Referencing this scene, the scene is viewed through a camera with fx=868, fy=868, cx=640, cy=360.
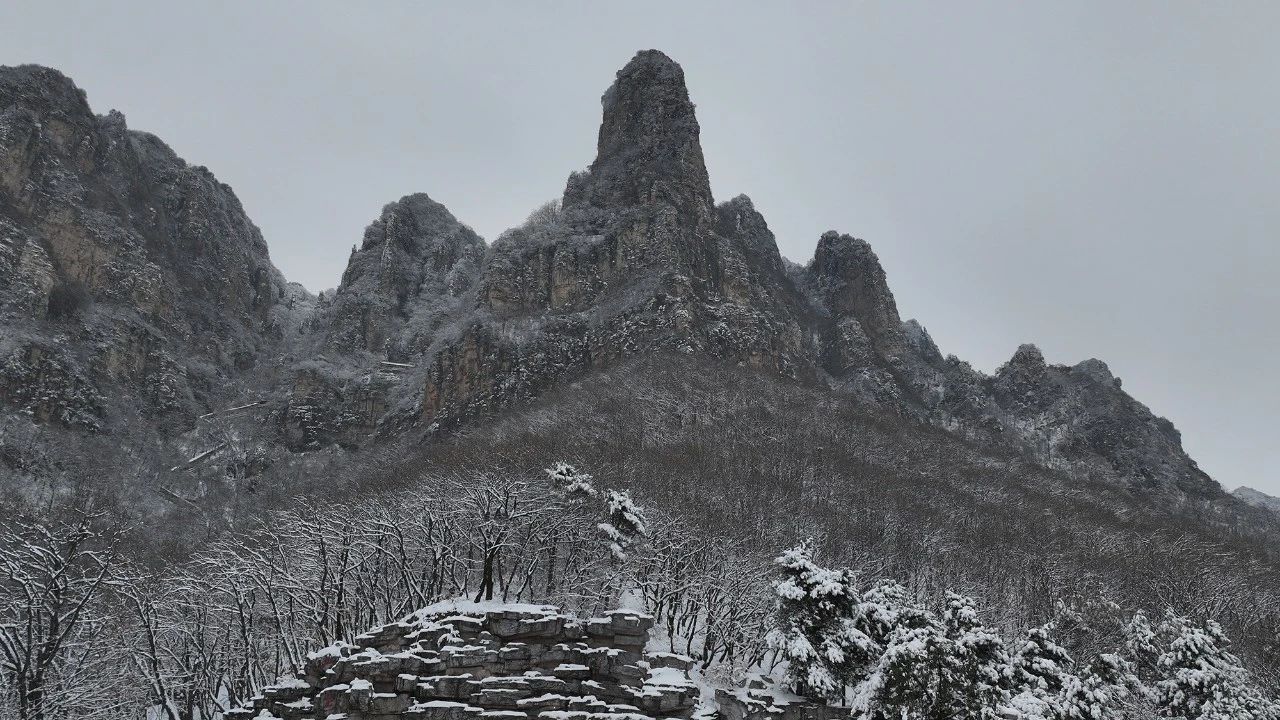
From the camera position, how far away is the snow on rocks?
2395cm

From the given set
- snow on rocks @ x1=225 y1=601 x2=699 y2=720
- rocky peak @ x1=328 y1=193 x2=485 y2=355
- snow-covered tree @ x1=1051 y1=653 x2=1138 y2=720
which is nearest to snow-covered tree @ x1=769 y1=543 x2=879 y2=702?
snow-covered tree @ x1=1051 y1=653 x2=1138 y2=720

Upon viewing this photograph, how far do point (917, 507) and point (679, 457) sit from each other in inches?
632

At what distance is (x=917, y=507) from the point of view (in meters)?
57.4

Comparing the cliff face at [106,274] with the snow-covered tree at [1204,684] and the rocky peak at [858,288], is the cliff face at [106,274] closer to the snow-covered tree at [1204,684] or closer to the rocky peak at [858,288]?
the rocky peak at [858,288]

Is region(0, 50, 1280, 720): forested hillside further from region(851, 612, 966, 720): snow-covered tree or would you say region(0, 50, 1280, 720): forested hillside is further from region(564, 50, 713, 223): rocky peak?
region(564, 50, 713, 223): rocky peak

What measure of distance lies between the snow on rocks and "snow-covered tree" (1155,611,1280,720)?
17.0 metres

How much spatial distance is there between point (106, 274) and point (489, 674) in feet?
351

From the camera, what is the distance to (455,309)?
135 m

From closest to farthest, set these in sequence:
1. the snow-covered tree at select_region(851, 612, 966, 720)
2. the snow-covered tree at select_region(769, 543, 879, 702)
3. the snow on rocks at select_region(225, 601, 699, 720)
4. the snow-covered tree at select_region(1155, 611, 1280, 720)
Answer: the snow on rocks at select_region(225, 601, 699, 720), the snow-covered tree at select_region(851, 612, 966, 720), the snow-covered tree at select_region(1155, 611, 1280, 720), the snow-covered tree at select_region(769, 543, 879, 702)

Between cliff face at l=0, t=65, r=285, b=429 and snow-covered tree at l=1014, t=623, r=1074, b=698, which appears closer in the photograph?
snow-covered tree at l=1014, t=623, r=1074, b=698

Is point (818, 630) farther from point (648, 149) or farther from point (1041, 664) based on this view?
point (648, 149)

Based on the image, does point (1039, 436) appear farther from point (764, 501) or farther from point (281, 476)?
point (281, 476)

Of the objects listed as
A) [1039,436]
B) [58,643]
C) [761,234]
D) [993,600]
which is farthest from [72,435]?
[1039,436]

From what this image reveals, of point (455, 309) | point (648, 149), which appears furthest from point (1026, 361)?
point (455, 309)
